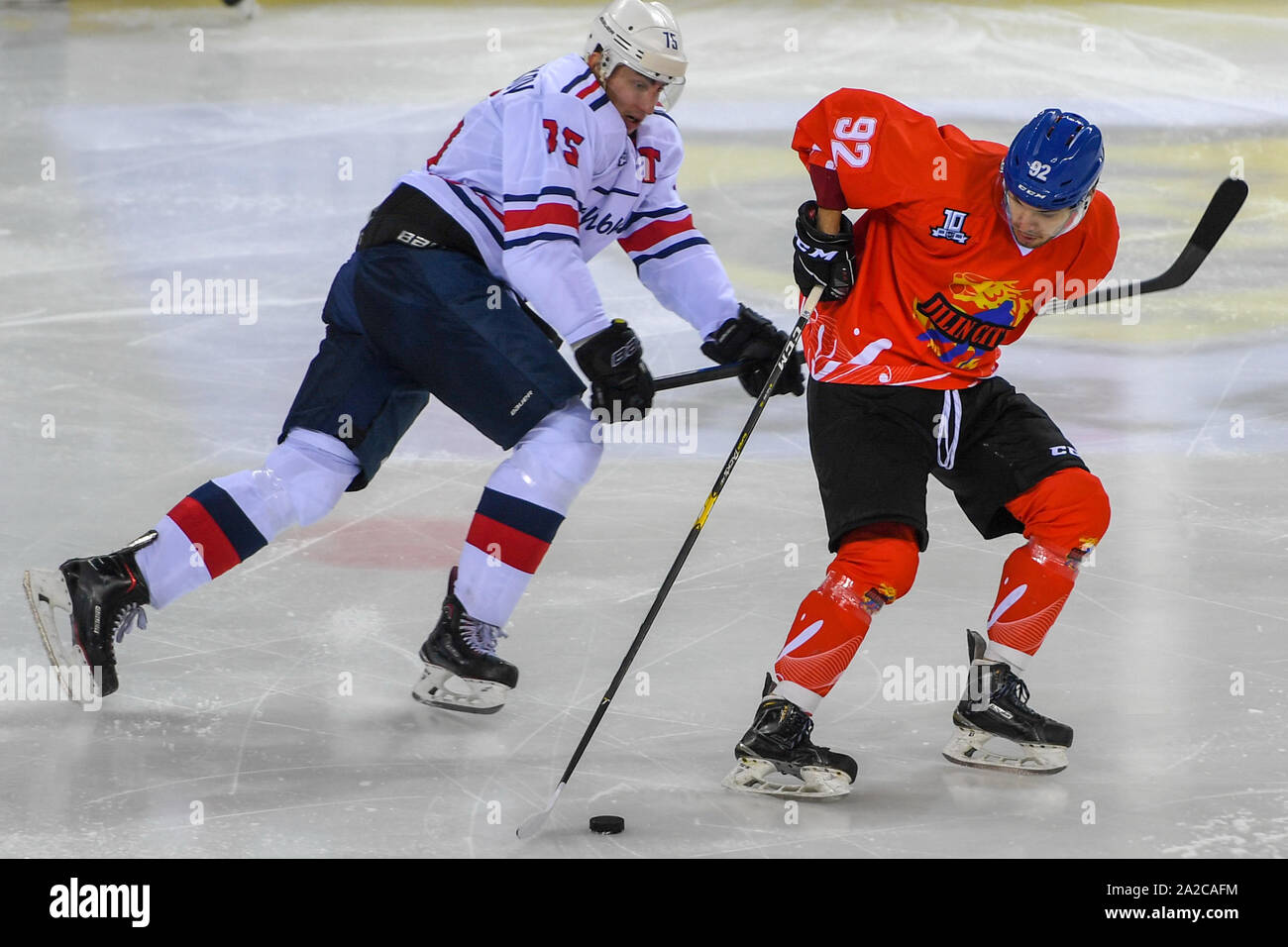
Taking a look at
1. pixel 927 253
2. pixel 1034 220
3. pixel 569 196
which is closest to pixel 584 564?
pixel 569 196

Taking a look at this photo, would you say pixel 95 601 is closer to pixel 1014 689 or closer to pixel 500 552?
pixel 500 552

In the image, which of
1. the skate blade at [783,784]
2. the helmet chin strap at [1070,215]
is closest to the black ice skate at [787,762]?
the skate blade at [783,784]

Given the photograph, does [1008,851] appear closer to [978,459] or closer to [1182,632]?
[978,459]

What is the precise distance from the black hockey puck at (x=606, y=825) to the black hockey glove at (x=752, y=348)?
0.98 m

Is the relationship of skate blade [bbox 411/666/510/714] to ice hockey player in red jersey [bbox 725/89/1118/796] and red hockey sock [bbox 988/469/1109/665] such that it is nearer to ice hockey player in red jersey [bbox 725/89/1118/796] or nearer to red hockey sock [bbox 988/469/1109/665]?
ice hockey player in red jersey [bbox 725/89/1118/796]

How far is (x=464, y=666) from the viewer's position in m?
3.21

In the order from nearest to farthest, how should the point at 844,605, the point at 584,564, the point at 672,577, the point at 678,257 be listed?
the point at 844,605 → the point at 672,577 → the point at 678,257 → the point at 584,564

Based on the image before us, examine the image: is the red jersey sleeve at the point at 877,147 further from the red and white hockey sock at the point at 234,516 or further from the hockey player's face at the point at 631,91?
the red and white hockey sock at the point at 234,516

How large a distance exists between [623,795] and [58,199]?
16.5 feet

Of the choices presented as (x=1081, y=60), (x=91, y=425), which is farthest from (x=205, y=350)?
(x=1081, y=60)

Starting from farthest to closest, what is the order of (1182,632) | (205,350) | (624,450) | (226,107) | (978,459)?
(226,107), (205,350), (624,450), (1182,632), (978,459)

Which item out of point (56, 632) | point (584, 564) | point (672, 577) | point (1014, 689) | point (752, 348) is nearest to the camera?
point (672, 577)

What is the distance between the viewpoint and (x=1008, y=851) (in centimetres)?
266

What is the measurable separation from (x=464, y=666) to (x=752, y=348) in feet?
2.74
